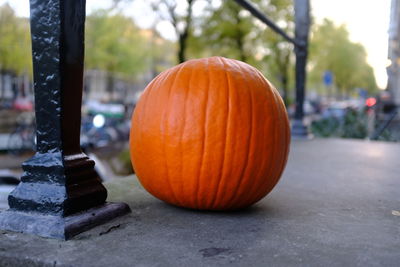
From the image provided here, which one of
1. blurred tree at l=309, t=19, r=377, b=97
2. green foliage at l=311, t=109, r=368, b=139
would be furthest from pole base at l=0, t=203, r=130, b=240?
blurred tree at l=309, t=19, r=377, b=97

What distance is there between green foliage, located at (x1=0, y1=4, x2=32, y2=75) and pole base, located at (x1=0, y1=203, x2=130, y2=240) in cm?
2796

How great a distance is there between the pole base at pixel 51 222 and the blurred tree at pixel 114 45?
26.8m

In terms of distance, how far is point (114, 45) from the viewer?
3616 cm

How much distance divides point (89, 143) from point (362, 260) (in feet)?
40.4

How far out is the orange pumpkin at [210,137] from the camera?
182 cm

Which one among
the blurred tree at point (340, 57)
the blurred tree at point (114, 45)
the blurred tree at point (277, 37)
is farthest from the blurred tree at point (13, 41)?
the blurred tree at point (340, 57)

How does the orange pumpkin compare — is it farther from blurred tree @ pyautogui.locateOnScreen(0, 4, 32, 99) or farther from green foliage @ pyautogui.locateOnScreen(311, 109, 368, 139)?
blurred tree @ pyautogui.locateOnScreen(0, 4, 32, 99)

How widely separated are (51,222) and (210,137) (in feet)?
2.29

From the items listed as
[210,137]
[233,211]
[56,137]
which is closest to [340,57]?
[233,211]

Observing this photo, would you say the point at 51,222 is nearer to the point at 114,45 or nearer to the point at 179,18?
the point at 179,18

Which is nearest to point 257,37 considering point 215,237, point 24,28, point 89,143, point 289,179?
point 89,143

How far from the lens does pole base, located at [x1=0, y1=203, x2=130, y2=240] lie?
149 centimetres

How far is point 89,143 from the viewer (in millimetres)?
13062

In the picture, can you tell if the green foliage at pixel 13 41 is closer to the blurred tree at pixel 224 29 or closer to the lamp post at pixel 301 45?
the blurred tree at pixel 224 29
